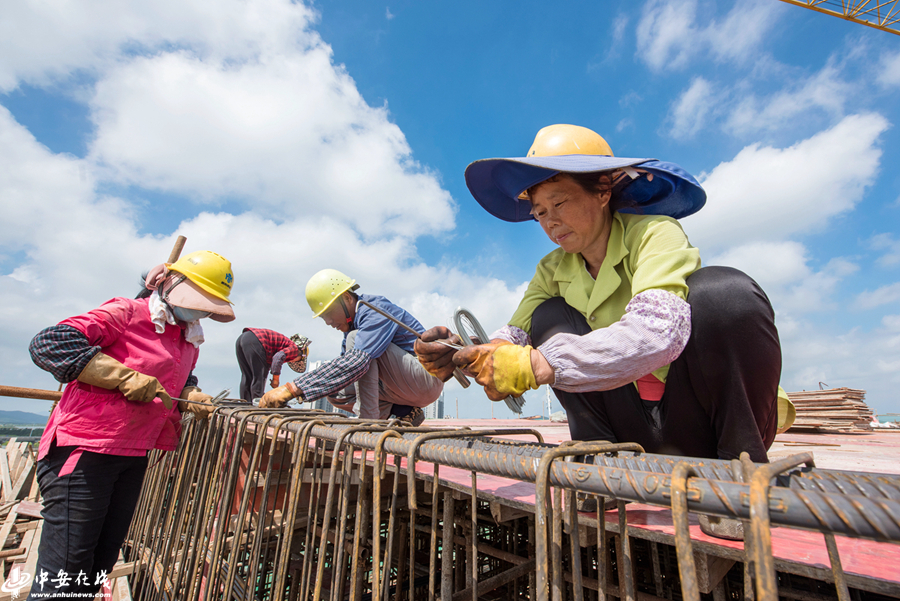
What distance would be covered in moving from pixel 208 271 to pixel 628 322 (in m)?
2.55

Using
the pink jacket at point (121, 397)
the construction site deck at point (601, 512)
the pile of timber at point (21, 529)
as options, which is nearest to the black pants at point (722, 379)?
the construction site deck at point (601, 512)

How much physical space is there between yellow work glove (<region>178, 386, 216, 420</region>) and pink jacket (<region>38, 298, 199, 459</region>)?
0.09 metres

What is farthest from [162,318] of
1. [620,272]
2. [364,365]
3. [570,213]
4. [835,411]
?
[835,411]

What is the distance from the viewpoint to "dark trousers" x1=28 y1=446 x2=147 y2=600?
179 centimetres

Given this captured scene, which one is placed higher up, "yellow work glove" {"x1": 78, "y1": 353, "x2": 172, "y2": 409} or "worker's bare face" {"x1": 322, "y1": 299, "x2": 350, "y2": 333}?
"worker's bare face" {"x1": 322, "y1": 299, "x2": 350, "y2": 333}

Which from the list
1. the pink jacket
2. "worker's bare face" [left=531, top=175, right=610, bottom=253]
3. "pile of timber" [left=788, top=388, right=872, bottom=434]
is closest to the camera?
"worker's bare face" [left=531, top=175, right=610, bottom=253]

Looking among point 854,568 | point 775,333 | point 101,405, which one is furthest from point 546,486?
point 101,405

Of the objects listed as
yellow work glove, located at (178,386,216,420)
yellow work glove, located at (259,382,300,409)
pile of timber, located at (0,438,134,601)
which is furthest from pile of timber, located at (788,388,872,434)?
pile of timber, located at (0,438,134,601)

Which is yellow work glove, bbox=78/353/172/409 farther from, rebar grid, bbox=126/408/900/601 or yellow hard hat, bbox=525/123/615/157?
yellow hard hat, bbox=525/123/615/157

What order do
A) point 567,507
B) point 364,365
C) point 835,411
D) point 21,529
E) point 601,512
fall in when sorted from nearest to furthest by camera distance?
point 601,512
point 567,507
point 364,365
point 21,529
point 835,411

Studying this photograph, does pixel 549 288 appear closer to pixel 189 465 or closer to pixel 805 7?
pixel 189 465

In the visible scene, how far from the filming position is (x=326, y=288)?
3.52 m

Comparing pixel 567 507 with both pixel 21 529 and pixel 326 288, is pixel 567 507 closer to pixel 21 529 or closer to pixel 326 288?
pixel 326 288

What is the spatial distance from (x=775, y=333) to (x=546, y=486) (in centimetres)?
89
